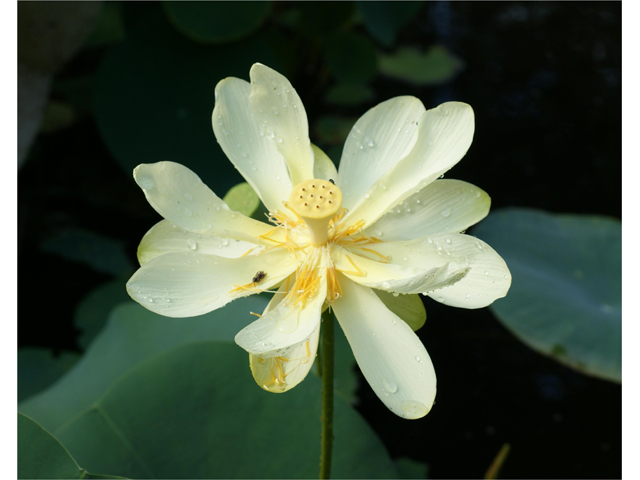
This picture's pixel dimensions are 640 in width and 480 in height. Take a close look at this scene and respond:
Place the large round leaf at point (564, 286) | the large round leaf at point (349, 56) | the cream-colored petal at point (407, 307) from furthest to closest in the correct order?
the large round leaf at point (349, 56)
the large round leaf at point (564, 286)
the cream-colored petal at point (407, 307)

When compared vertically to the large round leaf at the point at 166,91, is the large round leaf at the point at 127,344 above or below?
below

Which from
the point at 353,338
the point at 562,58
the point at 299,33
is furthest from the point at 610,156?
the point at 353,338

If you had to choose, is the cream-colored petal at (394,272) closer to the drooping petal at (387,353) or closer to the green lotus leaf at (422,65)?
the drooping petal at (387,353)

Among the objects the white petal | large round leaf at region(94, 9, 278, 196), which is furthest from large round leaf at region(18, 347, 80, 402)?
the white petal

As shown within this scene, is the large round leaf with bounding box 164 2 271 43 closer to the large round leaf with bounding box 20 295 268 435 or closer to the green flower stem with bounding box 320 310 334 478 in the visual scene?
the large round leaf with bounding box 20 295 268 435

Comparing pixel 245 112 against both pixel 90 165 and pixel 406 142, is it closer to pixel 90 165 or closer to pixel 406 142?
pixel 406 142

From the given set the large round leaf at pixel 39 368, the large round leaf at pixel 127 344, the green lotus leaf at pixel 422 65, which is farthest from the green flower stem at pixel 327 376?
the green lotus leaf at pixel 422 65
